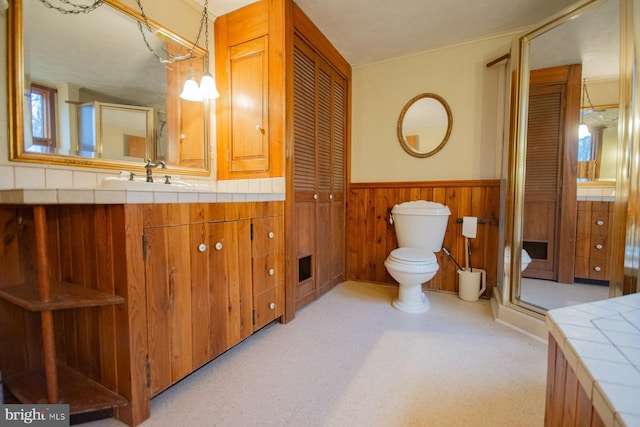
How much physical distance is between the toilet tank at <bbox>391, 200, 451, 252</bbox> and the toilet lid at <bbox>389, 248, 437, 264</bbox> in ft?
0.40

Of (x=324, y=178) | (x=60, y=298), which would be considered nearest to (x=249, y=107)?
(x=324, y=178)

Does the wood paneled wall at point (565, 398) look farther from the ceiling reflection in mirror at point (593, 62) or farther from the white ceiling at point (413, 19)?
the white ceiling at point (413, 19)

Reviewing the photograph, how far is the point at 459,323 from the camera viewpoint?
1862 mm

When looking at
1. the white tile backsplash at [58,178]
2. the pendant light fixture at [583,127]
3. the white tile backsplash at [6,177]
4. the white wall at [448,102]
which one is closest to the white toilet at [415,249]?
the white wall at [448,102]

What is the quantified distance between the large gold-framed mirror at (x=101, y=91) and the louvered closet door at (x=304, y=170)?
0.69 metres

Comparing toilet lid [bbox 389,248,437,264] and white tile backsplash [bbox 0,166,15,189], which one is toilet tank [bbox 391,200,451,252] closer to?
toilet lid [bbox 389,248,437,264]

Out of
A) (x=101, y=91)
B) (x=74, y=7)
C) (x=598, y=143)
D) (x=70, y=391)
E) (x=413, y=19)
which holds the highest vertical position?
(x=413, y=19)

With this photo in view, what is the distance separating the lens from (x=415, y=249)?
7.20ft

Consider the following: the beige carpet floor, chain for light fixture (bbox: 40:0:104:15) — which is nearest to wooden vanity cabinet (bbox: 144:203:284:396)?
the beige carpet floor

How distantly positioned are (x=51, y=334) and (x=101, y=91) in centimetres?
119

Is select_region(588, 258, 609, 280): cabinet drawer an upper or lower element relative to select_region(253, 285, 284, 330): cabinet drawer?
upper

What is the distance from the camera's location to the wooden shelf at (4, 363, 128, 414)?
0.98 meters

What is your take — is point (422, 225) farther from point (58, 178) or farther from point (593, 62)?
point (58, 178)

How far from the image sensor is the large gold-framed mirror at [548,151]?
1.63 metres
